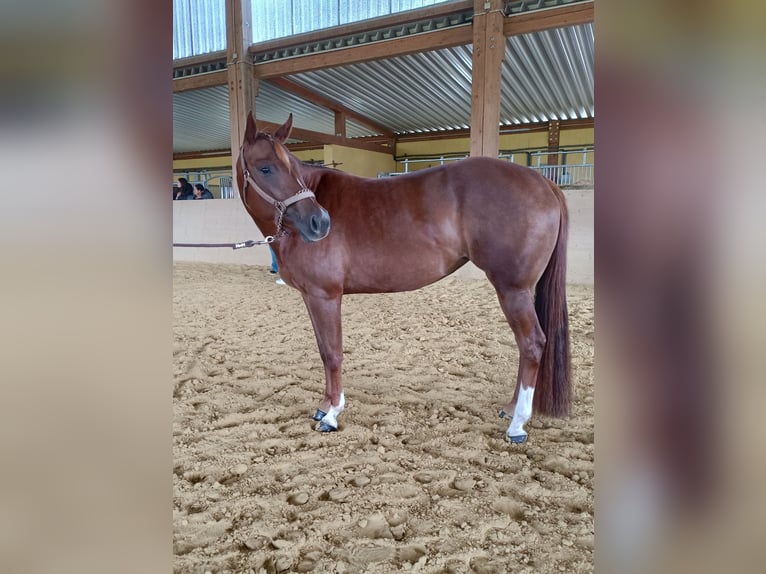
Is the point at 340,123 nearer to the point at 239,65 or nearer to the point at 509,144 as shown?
the point at 239,65

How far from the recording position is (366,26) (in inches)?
264

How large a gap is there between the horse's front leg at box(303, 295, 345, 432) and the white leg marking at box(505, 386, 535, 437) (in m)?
0.83

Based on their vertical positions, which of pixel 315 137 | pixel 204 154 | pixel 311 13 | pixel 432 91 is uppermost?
pixel 311 13

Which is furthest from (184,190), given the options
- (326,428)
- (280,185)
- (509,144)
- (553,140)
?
(553,140)

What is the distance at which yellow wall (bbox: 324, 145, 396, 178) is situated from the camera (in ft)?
39.3

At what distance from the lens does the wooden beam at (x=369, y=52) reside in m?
6.15

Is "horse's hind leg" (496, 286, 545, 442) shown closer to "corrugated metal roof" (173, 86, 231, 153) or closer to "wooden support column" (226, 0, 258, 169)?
"wooden support column" (226, 0, 258, 169)

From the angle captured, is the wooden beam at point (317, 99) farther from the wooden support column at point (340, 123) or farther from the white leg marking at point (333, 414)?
the white leg marking at point (333, 414)

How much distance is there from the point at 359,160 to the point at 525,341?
11466mm

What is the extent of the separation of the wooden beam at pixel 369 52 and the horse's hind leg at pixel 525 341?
5314 mm

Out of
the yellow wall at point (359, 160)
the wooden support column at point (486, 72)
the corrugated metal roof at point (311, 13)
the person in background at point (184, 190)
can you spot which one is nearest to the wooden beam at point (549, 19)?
the wooden support column at point (486, 72)

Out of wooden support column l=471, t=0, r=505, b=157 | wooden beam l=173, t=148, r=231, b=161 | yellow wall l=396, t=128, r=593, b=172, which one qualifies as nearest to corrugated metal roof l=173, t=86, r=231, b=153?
wooden beam l=173, t=148, r=231, b=161
